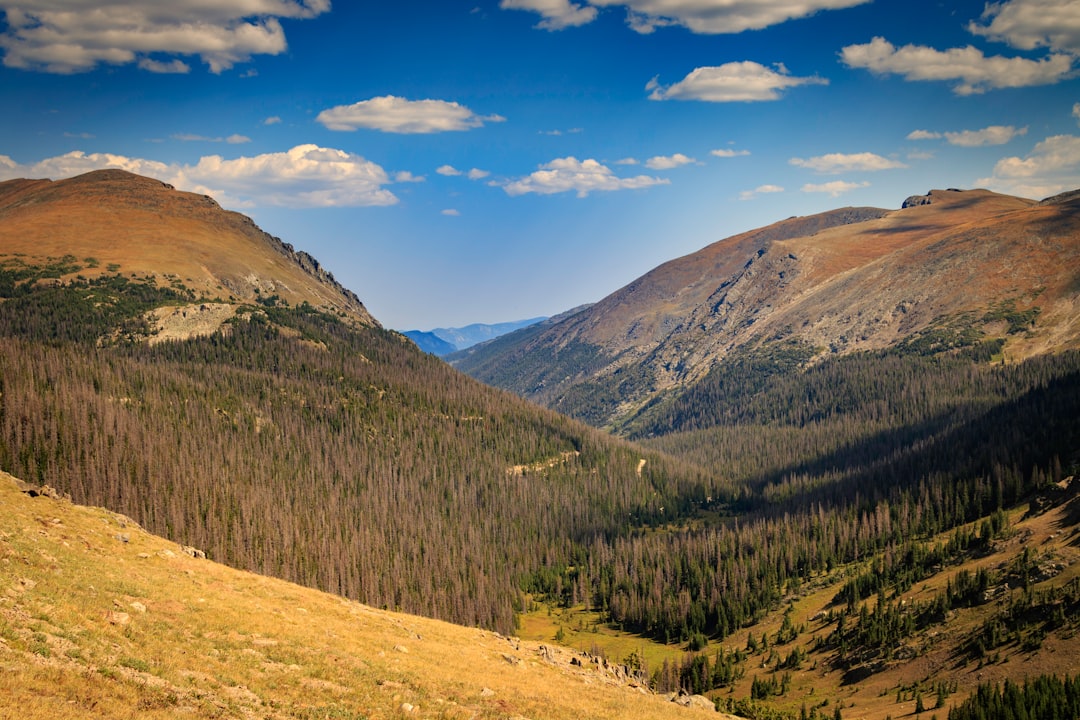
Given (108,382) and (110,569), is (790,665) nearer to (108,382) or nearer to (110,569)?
(110,569)

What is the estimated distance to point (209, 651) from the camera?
148 ft

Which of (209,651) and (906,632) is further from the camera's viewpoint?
(906,632)

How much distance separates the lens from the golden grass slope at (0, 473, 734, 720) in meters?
32.8

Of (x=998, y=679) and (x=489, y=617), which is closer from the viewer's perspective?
(x=998, y=679)

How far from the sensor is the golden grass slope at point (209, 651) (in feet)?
108

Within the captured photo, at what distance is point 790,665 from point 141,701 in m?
124

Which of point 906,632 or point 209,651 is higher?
point 209,651

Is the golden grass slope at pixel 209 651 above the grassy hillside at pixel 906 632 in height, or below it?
above

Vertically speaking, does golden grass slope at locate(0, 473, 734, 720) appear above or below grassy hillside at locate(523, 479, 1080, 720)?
above

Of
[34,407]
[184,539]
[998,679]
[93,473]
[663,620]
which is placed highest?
[34,407]

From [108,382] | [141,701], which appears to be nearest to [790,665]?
[141,701]

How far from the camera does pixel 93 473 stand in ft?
434

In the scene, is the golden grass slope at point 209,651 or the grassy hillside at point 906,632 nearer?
the golden grass slope at point 209,651

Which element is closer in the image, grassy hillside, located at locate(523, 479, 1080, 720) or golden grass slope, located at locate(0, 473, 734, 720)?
golden grass slope, located at locate(0, 473, 734, 720)
